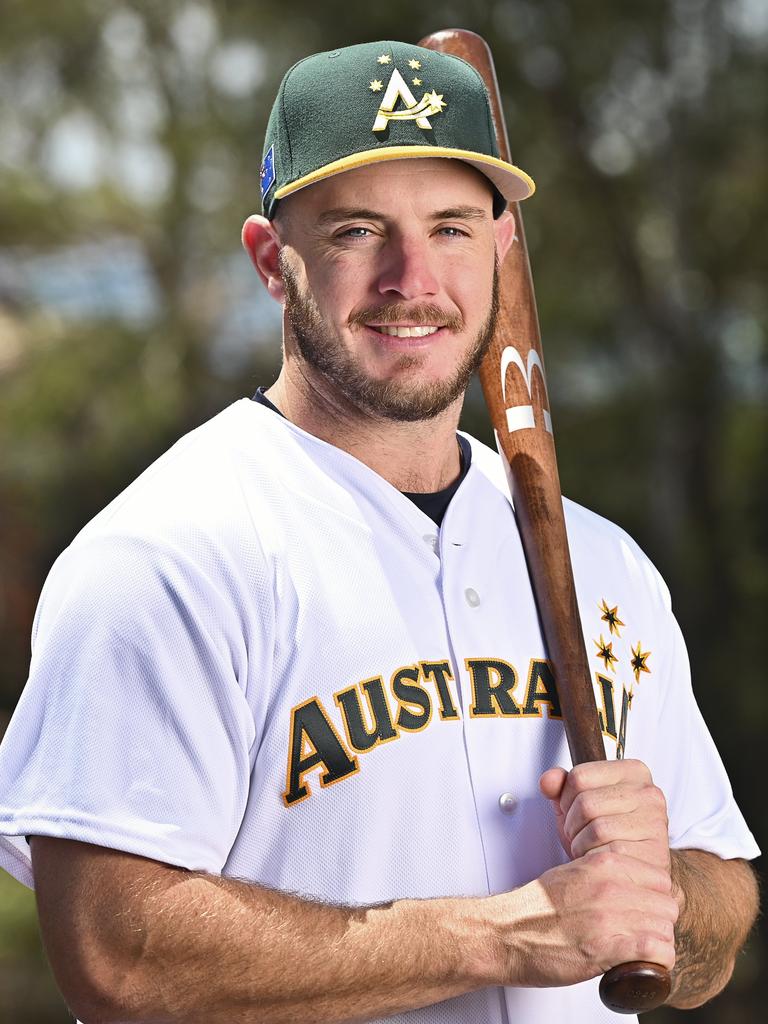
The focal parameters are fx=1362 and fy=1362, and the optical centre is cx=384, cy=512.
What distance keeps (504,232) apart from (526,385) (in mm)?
218

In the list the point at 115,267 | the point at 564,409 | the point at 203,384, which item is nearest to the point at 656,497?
the point at 564,409

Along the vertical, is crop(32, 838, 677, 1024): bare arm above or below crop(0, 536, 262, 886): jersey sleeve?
below

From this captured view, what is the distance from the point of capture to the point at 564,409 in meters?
7.13

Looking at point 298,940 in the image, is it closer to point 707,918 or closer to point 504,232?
point 707,918

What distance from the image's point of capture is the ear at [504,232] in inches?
62.7

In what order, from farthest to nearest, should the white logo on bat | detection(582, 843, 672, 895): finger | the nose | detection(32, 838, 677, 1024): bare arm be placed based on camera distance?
the white logo on bat → the nose → detection(582, 843, 672, 895): finger → detection(32, 838, 677, 1024): bare arm

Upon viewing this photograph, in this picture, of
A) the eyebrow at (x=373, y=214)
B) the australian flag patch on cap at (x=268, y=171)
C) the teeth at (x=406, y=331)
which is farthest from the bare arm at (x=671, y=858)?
the australian flag patch on cap at (x=268, y=171)

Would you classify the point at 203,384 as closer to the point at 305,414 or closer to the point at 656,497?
the point at 656,497

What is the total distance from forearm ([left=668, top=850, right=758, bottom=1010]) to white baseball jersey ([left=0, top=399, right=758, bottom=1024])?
12 cm

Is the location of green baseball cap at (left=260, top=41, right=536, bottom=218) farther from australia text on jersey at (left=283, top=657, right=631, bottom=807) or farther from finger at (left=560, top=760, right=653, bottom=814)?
finger at (left=560, top=760, right=653, bottom=814)

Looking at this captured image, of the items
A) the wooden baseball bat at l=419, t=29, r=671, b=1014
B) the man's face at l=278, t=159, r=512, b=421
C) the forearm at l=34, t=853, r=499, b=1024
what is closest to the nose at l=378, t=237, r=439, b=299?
the man's face at l=278, t=159, r=512, b=421

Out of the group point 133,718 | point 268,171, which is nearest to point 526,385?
point 268,171

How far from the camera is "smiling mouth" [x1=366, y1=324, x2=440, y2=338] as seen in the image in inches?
55.5

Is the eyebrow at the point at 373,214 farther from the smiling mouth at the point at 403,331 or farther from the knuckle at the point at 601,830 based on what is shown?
the knuckle at the point at 601,830
